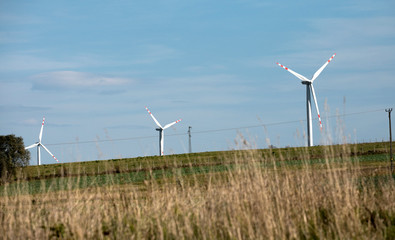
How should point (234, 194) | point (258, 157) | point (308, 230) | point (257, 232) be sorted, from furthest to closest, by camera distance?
point (258, 157) < point (234, 194) < point (308, 230) < point (257, 232)

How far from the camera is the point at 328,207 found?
11617 millimetres

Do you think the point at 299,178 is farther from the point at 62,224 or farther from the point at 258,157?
the point at 62,224

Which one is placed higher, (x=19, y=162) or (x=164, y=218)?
(x=19, y=162)

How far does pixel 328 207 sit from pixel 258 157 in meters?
2.33

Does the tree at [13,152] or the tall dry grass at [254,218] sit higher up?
the tree at [13,152]

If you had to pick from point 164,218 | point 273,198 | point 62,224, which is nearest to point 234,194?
point 273,198

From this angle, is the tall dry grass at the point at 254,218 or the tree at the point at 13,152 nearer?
the tall dry grass at the point at 254,218

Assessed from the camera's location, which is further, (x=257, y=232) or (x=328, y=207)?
(x=328, y=207)

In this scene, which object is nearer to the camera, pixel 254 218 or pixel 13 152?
pixel 254 218

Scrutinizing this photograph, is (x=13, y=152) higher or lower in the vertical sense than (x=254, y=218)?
higher

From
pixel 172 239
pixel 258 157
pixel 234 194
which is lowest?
pixel 172 239

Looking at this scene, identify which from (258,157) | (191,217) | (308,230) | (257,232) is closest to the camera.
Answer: (257,232)

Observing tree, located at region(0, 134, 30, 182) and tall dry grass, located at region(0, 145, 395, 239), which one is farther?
tree, located at region(0, 134, 30, 182)

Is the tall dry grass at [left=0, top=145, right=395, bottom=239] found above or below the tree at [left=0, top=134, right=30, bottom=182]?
below
